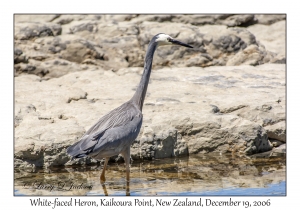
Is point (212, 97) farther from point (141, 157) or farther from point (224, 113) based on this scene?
point (141, 157)

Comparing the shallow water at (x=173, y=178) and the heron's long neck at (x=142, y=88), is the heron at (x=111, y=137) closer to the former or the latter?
the heron's long neck at (x=142, y=88)

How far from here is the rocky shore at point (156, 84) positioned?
9.93m

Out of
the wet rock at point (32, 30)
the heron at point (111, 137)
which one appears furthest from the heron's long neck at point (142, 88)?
the wet rock at point (32, 30)

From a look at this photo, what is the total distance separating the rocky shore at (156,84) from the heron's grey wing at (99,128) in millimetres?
1087

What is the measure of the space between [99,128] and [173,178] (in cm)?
142

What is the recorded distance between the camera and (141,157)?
9.84 m

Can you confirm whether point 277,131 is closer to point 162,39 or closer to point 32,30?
point 162,39

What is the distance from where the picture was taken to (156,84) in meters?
12.6

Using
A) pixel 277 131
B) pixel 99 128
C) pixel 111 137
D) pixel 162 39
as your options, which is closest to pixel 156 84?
pixel 277 131

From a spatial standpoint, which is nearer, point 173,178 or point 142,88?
point 173,178

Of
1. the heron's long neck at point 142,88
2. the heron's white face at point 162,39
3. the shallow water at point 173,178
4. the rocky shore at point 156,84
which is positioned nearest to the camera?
the shallow water at point 173,178

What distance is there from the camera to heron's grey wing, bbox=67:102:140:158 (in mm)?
7859
